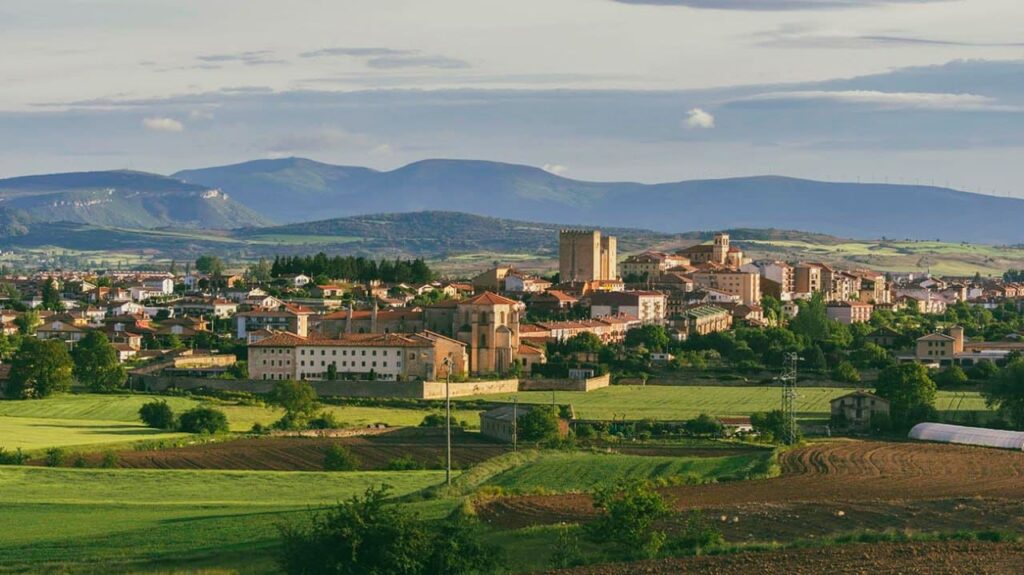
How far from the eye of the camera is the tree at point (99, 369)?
65688 mm

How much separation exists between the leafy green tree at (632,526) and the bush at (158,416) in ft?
91.6

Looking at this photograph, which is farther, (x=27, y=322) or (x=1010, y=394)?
(x=27, y=322)

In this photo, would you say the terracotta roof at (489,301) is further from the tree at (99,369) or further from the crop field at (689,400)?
the tree at (99,369)

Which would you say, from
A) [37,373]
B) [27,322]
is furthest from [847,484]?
[27,322]

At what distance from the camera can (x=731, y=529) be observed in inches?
1127

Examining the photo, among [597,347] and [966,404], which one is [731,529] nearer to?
[966,404]

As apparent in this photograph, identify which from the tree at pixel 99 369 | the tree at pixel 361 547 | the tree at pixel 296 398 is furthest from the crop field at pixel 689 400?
the tree at pixel 361 547

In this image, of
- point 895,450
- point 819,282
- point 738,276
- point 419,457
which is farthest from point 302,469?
point 819,282

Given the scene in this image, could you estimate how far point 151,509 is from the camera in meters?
34.3

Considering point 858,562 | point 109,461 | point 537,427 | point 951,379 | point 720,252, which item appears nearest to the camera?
point 858,562

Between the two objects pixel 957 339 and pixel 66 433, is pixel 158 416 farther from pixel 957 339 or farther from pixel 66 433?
pixel 957 339

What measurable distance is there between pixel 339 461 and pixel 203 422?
33.0 ft

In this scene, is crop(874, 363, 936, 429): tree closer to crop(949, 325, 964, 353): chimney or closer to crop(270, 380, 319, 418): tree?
crop(270, 380, 319, 418): tree

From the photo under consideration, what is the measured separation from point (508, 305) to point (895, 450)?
1234 inches
